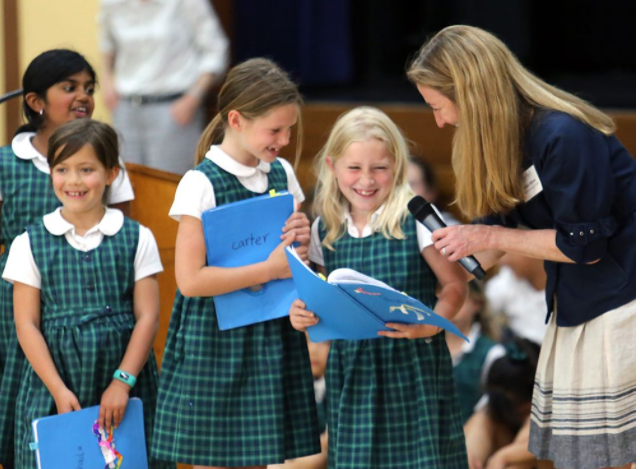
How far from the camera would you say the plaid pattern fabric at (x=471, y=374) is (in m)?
4.14

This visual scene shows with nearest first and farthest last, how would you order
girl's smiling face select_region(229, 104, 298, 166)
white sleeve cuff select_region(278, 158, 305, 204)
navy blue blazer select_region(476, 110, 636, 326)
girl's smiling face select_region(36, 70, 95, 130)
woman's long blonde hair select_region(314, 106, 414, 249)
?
navy blue blazer select_region(476, 110, 636, 326), girl's smiling face select_region(229, 104, 298, 166), woman's long blonde hair select_region(314, 106, 414, 249), white sleeve cuff select_region(278, 158, 305, 204), girl's smiling face select_region(36, 70, 95, 130)

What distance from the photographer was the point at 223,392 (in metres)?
2.95

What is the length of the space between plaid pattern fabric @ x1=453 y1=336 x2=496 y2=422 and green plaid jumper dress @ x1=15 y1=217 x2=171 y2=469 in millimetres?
1550

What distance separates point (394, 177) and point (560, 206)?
1.82 feet

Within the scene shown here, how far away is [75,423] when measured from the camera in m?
2.92

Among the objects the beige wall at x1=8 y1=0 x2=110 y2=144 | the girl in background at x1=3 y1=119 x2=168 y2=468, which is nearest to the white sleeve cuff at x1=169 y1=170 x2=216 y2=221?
the girl in background at x1=3 y1=119 x2=168 y2=468

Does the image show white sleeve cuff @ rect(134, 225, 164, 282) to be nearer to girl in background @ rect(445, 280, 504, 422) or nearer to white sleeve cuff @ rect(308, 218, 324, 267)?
white sleeve cuff @ rect(308, 218, 324, 267)

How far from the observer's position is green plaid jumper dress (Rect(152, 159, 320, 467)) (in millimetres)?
2941

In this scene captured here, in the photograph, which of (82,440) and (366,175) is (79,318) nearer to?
(82,440)

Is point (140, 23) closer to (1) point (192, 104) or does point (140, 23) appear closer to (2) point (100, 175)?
(1) point (192, 104)

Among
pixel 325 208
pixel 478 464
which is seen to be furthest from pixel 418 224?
pixel 478 464

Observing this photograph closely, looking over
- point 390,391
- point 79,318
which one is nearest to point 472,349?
point 390,391

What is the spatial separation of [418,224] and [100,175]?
83cm

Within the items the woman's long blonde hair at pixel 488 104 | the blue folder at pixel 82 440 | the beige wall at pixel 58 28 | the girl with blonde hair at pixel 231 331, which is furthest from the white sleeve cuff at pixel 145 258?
the beige wall at pixel 58 28
